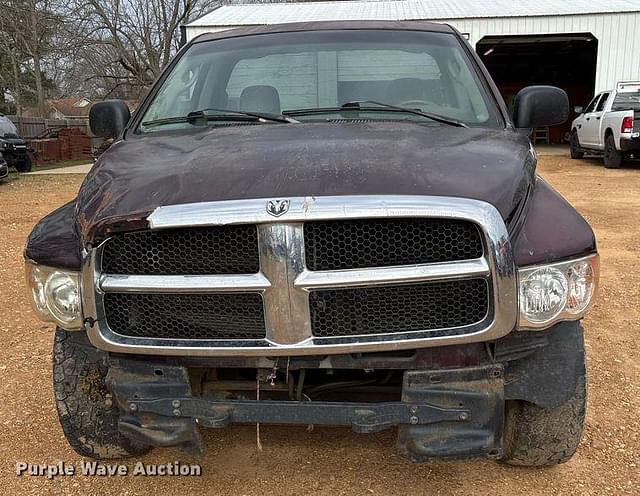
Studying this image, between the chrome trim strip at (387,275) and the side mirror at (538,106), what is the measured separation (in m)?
1.63

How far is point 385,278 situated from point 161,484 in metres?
1.51

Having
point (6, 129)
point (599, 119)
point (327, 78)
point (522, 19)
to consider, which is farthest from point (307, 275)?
point (522, 19)

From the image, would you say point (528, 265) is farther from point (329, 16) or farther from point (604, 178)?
point (329, 16)

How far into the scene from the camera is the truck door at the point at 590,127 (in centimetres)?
1553

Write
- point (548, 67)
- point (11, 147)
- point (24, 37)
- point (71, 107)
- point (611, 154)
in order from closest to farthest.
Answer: point (611, 154) → point (11, 147) → point (548, 67) → point (24, 37) → point (71, 107)

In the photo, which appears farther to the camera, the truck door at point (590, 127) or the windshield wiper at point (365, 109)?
the truck door at point (590, 127)

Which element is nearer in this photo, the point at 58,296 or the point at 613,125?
the point at 58,296

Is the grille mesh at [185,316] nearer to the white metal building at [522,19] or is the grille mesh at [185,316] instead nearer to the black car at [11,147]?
the black car at [11,147]

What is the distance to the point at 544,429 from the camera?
250 cm

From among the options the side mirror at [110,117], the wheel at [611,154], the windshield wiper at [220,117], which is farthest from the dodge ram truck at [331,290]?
the wheel at [611,154]

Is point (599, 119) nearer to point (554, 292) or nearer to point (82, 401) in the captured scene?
point (554, 292)

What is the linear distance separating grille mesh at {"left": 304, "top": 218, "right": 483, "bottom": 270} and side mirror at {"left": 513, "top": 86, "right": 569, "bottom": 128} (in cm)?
159

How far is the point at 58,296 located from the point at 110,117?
65.2 inches

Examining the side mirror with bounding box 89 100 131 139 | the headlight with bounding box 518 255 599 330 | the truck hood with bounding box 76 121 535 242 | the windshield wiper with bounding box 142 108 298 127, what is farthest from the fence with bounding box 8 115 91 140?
the headlight with bounding box 518 255 599 330
